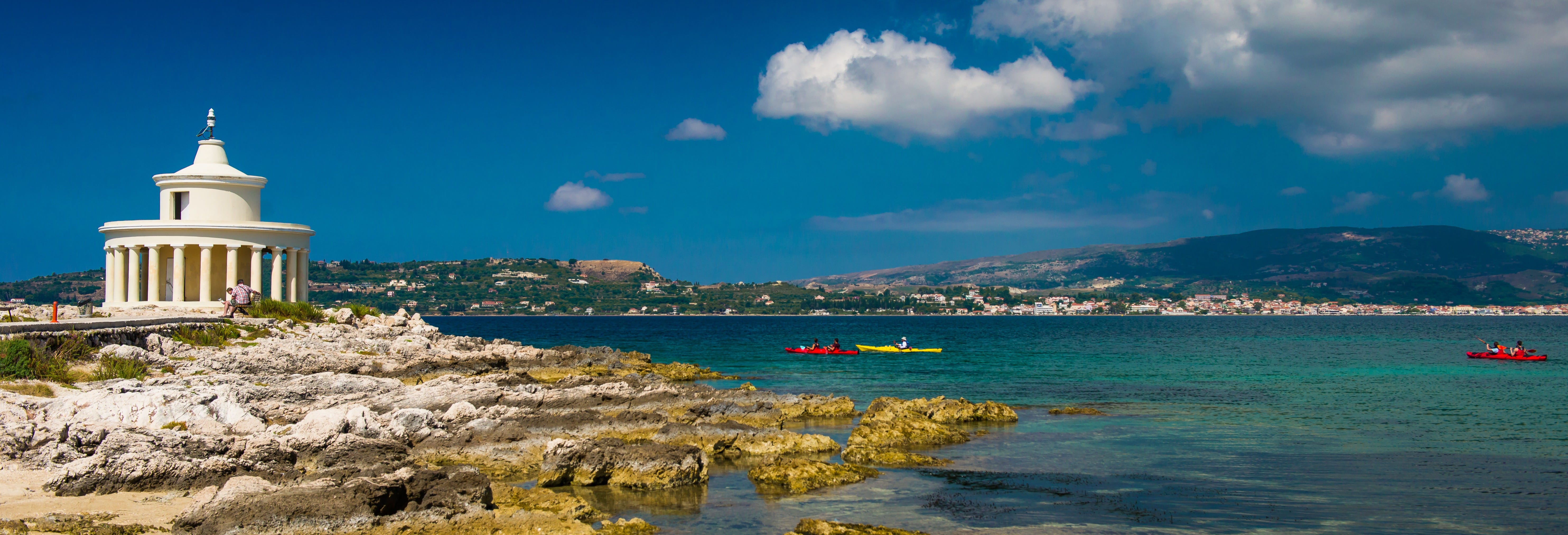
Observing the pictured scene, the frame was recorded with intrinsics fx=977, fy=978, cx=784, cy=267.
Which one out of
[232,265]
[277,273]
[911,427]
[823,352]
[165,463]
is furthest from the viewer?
[823,352]

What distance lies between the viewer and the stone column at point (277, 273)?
119 ft

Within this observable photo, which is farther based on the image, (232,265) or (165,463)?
(232,265)

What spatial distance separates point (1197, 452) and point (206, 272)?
32.5 m

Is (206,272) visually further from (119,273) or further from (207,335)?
(207,335)

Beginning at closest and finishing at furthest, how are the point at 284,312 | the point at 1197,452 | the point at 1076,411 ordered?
the point at 1197,452 → the point at 1076,411 → the point at 284,312

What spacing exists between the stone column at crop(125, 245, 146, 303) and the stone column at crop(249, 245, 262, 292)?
11.5 feet

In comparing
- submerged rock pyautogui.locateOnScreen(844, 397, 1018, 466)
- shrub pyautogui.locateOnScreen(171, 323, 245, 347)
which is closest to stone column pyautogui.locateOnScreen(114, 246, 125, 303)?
shrub pyautogui.locateOnScreen(171, 323, 245, 347)

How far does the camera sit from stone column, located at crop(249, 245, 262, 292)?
116 feet

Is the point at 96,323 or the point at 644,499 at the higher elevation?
the point at 96,323

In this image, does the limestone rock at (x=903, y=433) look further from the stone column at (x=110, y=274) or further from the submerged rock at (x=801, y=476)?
the stone column at (x=110, y=274)

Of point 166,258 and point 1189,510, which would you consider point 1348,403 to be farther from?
point 166,258

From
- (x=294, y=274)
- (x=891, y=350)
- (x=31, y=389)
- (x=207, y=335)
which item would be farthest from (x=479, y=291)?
(x=31, y=389)

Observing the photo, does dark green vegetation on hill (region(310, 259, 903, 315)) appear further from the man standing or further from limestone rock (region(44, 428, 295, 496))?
limestone rock (region(44, 428, 295, 496))

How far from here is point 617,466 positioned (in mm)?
13969
